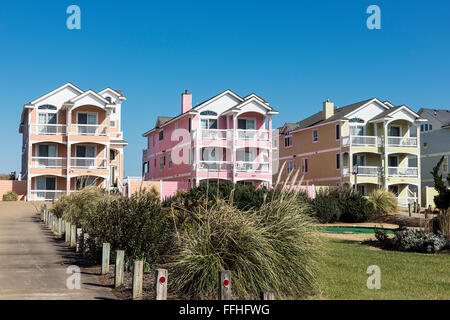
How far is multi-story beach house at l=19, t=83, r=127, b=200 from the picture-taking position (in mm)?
45094

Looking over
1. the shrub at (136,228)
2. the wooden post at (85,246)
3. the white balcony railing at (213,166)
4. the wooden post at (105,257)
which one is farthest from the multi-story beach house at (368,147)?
the wooden post at (105,257)

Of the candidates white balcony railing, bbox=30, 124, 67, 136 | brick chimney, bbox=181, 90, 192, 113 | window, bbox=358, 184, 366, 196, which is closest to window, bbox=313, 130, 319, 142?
window, bbox=358, 184, 366, 196

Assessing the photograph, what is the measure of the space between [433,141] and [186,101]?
2751 cm

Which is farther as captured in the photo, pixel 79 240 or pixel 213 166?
pixel 213 166

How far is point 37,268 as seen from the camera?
13461 millimetres

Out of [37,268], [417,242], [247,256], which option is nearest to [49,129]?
[37,268]

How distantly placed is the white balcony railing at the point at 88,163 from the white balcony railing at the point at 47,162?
2.77 ft

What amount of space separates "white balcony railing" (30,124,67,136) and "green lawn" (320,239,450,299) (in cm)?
3333

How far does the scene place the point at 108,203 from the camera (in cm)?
1568

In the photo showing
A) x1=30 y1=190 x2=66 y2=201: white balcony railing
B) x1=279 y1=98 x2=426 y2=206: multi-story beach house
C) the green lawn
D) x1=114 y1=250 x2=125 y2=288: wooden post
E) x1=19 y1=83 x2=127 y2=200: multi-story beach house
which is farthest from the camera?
x1=279 y1=98 x2=426 y2=206: multi-story beach house

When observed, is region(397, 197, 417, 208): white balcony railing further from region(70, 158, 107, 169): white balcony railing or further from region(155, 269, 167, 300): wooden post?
region(155, 269, 167, 300): wooden post

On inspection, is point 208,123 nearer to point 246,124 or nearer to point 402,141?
point 246,124

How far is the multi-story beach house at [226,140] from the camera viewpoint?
149ft

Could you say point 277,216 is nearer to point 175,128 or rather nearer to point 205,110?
point 205,110
